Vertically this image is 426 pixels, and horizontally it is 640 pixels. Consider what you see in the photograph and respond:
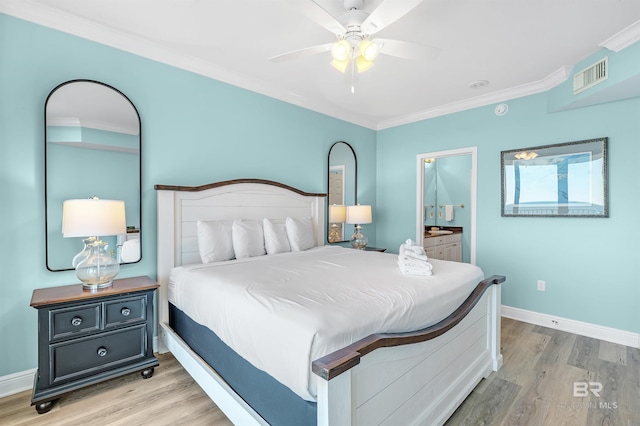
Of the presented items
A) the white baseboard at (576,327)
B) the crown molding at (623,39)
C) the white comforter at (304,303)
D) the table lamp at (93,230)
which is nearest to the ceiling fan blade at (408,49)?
the white comforter at (304,303)

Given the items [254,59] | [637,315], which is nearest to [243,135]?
[254,59]

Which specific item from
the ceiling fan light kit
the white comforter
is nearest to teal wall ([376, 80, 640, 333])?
the white comforter

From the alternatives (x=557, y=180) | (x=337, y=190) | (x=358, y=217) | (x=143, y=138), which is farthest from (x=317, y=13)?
(x=557, y=180)

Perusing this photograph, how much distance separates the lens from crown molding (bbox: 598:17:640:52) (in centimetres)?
225

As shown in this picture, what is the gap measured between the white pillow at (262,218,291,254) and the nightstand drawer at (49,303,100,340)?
1.47 metres

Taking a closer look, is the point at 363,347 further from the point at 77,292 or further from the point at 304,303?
the point at 77,292

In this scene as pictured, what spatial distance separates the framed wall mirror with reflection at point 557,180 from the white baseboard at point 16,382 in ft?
15.1

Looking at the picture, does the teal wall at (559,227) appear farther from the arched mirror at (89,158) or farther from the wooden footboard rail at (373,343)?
the arched mirror at (89,158)

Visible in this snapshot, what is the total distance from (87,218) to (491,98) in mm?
4215

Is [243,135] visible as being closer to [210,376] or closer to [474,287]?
[210,376]

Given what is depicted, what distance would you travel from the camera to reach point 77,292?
2.02 metres

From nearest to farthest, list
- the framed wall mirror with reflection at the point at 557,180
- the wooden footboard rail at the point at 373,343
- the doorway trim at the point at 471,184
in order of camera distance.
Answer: the wooden footboard rail at the point at 373,343
the framed wall mirror with reflection at the point at 557,180
the doorway trim at the point at 471,184

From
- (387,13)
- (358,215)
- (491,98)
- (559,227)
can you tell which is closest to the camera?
(387,13)

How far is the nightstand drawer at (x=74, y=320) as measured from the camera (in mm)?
1873
